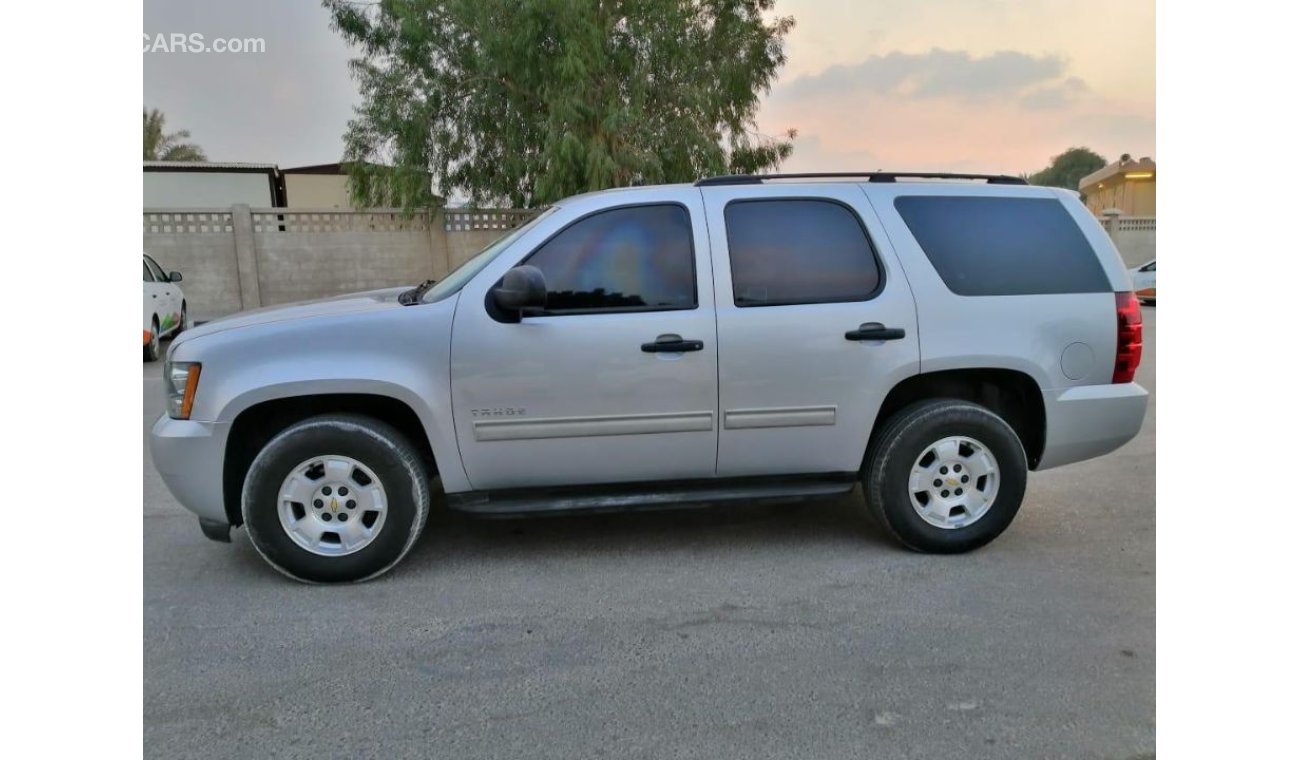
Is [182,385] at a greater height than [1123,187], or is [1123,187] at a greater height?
[1123,187]

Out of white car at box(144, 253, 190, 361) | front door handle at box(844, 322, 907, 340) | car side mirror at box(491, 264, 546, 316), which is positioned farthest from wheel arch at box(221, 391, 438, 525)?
white car at box(144, 253, 190, 361)

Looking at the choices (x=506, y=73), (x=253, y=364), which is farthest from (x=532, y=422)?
(x=506, y=73)

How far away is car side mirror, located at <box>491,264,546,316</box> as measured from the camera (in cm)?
331

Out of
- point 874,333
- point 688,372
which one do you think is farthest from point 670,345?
point 874,333

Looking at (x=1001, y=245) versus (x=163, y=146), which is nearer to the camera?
(x=1001, y=245)

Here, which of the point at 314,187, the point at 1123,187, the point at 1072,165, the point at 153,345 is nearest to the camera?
the point at 153,345

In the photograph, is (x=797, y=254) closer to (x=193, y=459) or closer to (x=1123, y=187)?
(x=193, y=459)

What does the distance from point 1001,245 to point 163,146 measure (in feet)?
56.4

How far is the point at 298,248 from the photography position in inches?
559

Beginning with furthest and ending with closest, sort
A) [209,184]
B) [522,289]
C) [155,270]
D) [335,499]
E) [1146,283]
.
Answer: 1. [209,184]
2. [1146,283]
3. [155,270]
4. [335,499]
5. [522,289]

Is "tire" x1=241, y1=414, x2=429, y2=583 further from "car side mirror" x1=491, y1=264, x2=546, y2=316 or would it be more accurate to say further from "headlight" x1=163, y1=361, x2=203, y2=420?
"car side mirror" x1=491, y1=264, x2=546, y2=316

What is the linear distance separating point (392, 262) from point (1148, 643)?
14015mm

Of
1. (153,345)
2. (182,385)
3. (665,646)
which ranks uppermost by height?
(153,345)

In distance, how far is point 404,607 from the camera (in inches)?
130
